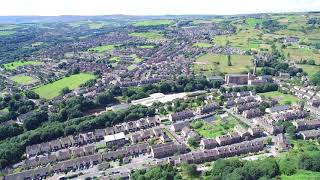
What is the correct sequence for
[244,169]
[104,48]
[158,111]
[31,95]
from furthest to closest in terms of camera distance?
[104,48] < [31,95] < [158,111] < [244,169]

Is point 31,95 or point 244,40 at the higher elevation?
point 244,40

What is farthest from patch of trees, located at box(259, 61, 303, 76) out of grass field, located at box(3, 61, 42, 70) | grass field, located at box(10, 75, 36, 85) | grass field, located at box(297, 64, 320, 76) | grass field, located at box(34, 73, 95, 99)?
grass field, located at box(3, 61, 42, 70)

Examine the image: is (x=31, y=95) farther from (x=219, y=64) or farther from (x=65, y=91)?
(x=219, y=64)

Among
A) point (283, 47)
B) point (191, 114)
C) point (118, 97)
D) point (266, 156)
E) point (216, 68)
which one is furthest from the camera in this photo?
point (283, 47)

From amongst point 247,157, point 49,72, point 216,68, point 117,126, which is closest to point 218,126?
point 247,157

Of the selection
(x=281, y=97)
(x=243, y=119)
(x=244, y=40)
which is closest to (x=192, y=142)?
(x=243, y=119)

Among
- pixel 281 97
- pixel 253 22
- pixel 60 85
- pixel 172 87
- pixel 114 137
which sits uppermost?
pixel 253 22

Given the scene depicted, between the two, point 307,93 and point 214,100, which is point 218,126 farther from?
point 307,93
